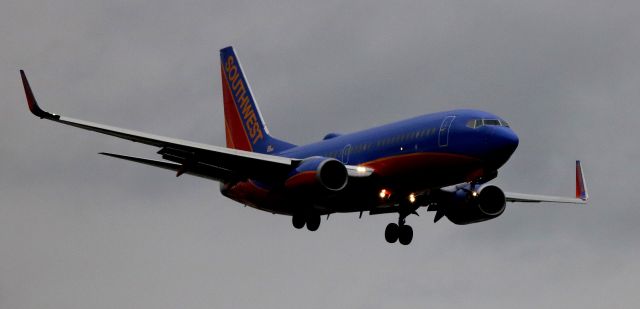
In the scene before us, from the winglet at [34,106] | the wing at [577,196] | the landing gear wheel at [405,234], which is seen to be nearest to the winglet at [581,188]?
the wing at [577,196]

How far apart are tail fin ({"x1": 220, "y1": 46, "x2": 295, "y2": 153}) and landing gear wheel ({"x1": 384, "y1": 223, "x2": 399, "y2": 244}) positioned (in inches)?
401

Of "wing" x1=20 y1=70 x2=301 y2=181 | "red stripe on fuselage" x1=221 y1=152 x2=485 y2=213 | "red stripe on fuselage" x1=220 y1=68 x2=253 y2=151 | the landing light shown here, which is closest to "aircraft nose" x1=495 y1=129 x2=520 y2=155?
"red stripe on fuselage" x1=221 y1=152 x2=485 y2=213

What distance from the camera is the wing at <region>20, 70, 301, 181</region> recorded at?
56.3 metres

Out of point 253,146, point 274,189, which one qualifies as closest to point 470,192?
point 274,189

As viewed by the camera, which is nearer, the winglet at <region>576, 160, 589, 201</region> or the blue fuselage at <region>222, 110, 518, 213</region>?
the blue fuselage at <region>222, 110, 518, 213</region>

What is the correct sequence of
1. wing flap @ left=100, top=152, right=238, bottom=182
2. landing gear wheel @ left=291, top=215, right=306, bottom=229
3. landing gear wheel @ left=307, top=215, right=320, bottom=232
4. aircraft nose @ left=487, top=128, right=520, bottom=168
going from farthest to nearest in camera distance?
1. landing gear wheel @ left=291, top=215, right=306, bottom=229
2. landing gear wheel @ left=307, top=215, right=320, bottom=232
3. wing flap @ left=100, top=152, right=238, bottom=182
4. aircraft nose @ left=487, top=128, right=520, bottom=168

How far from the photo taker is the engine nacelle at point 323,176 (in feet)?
192

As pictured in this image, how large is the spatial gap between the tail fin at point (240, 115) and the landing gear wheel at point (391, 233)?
10.2 m

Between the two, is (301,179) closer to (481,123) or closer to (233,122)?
(481,123)

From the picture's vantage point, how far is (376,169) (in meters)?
59.6

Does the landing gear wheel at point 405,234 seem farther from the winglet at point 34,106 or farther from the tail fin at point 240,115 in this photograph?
the winglet at point 34,106

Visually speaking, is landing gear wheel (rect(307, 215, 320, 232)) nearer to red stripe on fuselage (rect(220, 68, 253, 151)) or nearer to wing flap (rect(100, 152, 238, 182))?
wing flap (rect(100, 152, 238, 182))

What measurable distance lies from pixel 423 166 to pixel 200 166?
41.2 feet

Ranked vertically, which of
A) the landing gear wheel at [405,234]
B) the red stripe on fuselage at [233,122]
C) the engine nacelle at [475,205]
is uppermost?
the red stripe on fuselage at [233,122]
